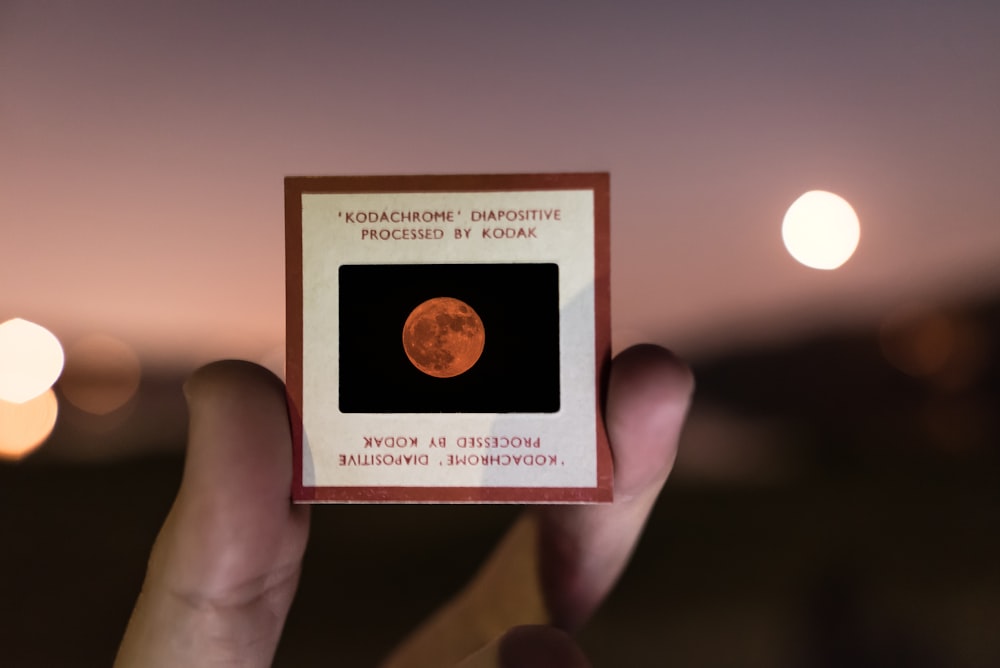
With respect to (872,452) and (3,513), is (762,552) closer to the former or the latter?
(872,452)

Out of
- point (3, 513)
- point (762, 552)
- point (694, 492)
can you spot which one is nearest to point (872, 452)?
point (694, 492)

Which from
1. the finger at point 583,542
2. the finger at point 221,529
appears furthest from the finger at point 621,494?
the finger at point 221,529

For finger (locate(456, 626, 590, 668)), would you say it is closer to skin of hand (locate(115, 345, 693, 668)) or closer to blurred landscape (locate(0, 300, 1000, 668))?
skin of hand (locate(115, 345, 693, 668))

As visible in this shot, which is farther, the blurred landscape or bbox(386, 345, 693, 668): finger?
the blurred landscape

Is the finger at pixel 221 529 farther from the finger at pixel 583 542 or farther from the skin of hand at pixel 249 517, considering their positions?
the finger at pixel 583 542

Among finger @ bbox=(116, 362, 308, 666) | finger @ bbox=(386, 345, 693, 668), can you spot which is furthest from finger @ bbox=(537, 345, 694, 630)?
finger @ bbox=(116, 362, 308, 666)
